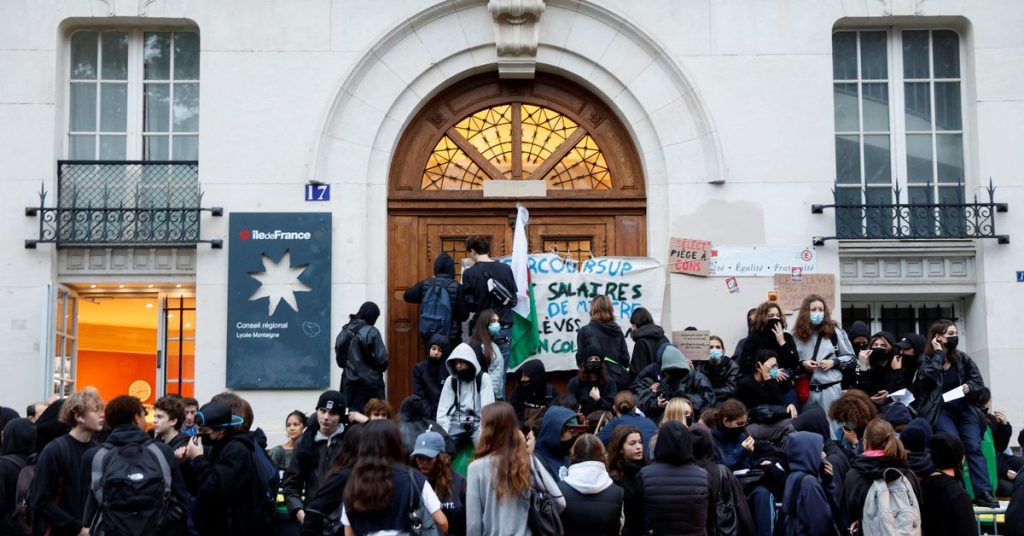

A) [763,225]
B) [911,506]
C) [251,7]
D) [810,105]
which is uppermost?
[251,7]

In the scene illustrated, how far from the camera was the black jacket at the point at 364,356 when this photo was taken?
15688 millimetres

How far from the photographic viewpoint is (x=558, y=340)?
1772 cm

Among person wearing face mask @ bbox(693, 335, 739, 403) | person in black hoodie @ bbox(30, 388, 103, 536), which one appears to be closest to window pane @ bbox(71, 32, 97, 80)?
person in black hoodie @ bbox(30, 388, 103, 536)

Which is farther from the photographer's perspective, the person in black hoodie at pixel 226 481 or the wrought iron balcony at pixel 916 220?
the wrought iron balcony at pixel 916 220

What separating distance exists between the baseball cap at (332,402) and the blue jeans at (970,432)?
20.1 ft

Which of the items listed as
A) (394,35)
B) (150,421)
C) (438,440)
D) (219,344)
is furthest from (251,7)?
(438,440)

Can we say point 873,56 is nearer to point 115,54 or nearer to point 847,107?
point 847,107

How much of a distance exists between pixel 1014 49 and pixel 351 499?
39.3 feet

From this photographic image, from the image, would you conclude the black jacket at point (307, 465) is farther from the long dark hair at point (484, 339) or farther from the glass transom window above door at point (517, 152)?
the glass transom window above door at point (517, 152)

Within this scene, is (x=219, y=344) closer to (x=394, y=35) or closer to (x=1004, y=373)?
(x=394, y=35)

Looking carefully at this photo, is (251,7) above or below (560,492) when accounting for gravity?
above

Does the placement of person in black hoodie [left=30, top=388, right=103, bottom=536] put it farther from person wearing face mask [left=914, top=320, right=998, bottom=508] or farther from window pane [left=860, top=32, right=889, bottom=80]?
window pane [left=860, top=32, right=889, bottom=80]

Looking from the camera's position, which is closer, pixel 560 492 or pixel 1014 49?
pixel 560 492

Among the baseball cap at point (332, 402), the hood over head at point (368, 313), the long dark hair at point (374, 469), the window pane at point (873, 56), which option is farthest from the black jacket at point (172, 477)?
the window pane at point (873, 56)
